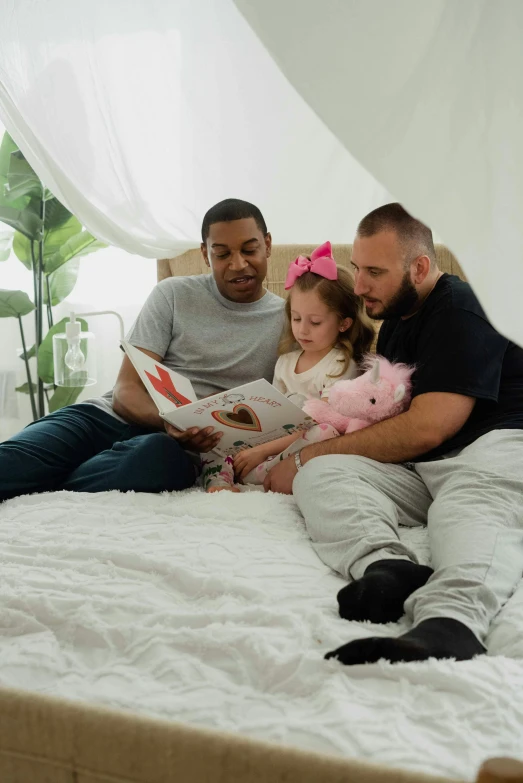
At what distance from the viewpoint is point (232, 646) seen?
3.19 feet

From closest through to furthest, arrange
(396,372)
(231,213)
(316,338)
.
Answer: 1. (396,372)
2. (316,338)
3. (231,213)

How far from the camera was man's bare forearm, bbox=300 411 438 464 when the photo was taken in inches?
60.4

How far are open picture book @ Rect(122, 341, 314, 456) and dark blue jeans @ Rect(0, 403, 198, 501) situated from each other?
9cm

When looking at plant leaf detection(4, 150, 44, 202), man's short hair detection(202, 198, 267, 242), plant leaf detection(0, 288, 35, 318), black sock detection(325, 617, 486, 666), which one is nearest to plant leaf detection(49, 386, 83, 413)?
plant leaf detection(0, 288, 35, 318)

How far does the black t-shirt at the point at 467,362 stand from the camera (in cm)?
151

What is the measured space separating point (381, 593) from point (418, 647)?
157mm

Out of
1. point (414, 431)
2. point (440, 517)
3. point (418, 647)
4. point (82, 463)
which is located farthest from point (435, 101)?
point (82, 463)

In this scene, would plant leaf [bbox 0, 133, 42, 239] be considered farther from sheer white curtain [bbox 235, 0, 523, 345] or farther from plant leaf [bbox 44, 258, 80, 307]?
sheer white curtain [bbox 235, 0, 523, 345]

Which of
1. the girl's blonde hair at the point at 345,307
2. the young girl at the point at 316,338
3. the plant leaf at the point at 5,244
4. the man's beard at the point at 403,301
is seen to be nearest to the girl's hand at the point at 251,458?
the young girl at the point at 316,338

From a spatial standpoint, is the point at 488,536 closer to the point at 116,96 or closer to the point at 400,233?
the point at 400,233

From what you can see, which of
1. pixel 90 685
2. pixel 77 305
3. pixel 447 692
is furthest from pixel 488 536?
pixel 77 305

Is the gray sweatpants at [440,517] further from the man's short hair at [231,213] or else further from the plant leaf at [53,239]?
the plant leaf at [53,239]

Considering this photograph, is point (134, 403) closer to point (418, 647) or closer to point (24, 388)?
point (418, 647)

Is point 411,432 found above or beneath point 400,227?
beneath
